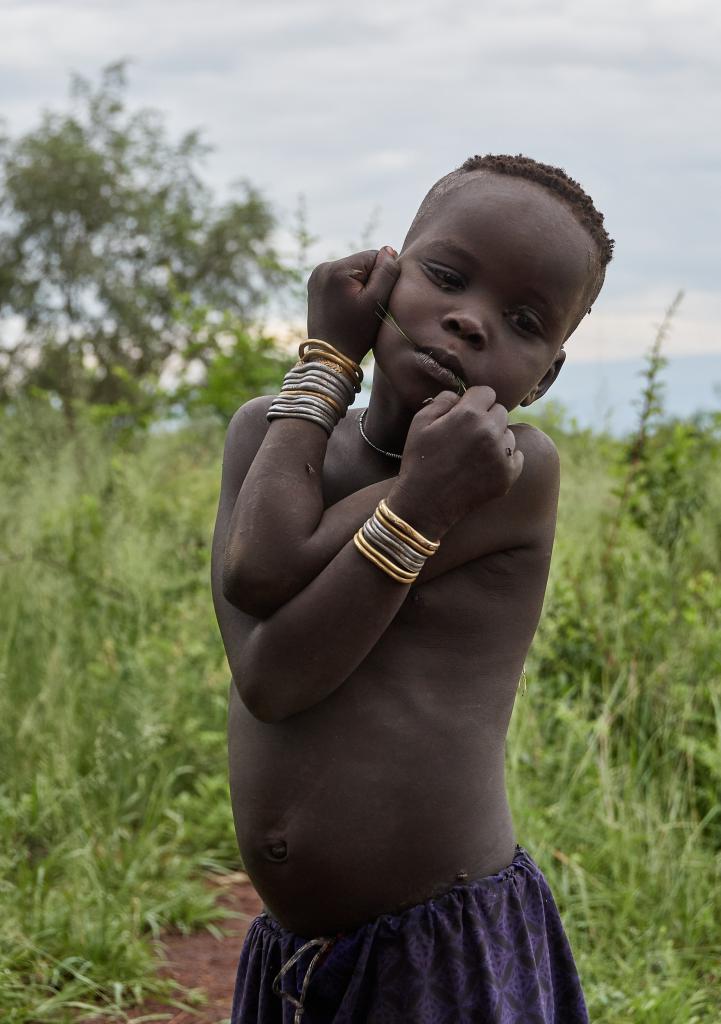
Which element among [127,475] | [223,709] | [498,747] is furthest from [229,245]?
[498,747]

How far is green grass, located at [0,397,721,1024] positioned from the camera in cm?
301

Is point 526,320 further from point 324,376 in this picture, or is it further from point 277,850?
point 277,850

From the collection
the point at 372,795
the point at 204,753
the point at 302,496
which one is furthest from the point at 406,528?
the point at 204,753

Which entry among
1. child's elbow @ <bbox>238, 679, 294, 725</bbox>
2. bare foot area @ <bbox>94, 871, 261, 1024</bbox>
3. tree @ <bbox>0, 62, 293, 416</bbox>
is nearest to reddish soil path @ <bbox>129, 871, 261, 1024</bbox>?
bare foot area @ <bbox>94, 871, 261, 1024</bbox>

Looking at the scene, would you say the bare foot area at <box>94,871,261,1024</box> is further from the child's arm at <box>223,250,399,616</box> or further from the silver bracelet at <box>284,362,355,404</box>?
the silver bracelet at <box>284,362,355,404</box>

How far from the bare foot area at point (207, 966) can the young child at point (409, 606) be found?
4.93 ft

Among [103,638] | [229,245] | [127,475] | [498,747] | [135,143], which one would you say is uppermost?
[135,143]

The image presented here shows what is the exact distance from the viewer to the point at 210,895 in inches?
138

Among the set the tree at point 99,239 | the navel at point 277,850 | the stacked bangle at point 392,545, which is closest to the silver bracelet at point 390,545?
the stacked bangle at point 392,545

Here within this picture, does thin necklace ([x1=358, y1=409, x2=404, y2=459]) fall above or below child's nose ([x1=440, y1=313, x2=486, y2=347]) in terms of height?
below

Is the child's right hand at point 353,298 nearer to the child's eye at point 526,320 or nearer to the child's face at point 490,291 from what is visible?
the child's face at point 490,291

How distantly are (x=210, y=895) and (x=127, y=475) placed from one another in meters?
2.65

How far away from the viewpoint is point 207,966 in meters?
3.25

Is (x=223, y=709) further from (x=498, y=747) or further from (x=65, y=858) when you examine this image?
(x=498, y=747)
